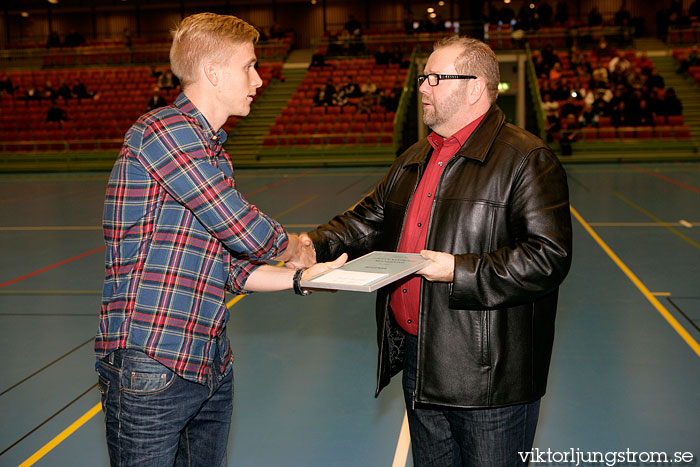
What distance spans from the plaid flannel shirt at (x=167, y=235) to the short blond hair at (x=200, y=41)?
16cm

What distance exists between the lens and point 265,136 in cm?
2292

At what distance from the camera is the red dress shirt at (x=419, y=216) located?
2458mm

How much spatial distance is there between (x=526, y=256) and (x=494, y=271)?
12cm

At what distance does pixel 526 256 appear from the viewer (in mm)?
2178

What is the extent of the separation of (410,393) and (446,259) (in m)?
0.71

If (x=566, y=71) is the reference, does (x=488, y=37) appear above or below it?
above

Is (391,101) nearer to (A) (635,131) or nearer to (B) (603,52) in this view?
(A) (635,131)

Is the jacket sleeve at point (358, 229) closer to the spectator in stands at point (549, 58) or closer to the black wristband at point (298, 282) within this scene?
the black wristband at point (298, 282)

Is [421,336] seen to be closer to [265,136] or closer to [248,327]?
[248,327]

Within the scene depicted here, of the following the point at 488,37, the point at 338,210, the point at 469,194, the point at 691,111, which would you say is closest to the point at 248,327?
the point at 469,194

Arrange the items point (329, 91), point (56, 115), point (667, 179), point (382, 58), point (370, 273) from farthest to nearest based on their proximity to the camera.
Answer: point (382, 58)
point (56, 115)
point (329, 91)
point (667, 179)
point (370, 273)

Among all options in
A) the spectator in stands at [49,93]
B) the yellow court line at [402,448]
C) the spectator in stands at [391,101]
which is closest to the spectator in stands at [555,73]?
the spectator in stands at [391,101]

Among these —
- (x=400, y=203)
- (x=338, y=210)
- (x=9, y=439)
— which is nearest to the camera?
(x=400, y=203)

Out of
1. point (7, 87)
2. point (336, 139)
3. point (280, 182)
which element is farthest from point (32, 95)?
point (280, 182)
